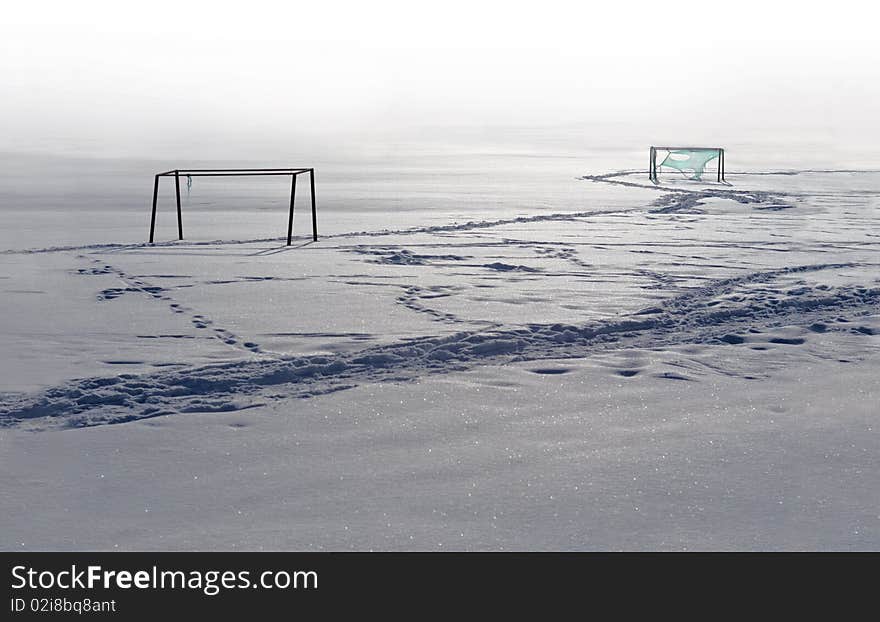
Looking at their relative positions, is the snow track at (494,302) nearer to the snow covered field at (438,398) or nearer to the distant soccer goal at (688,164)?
the snow covered field at (438,398)

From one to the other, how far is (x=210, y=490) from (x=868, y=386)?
13.8 feet

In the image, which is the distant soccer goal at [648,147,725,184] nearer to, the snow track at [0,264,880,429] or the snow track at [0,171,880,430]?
the snow track at [0,171,880,430]

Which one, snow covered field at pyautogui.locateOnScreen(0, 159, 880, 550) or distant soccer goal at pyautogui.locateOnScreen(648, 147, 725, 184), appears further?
distant soccer goal at pyautogui.locateOnScreen(648, 147, 725, 184)

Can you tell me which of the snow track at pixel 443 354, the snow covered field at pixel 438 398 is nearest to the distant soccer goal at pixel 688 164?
the snow covered field at pixel 438 398

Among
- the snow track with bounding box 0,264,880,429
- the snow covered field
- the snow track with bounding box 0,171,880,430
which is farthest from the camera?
the snow track with bounding box 0,171,880,430

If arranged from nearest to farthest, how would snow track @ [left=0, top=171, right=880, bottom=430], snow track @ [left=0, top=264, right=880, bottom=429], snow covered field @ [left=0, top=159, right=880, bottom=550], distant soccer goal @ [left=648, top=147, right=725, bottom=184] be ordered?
snow covered field @ [left=0, top=159, right=880, bottom=550]
snow track @ [left=0, top=264, right=880, bottom=429]
snow track @ [left=0, top=171, right=880, bottom=430]
distant soccer goal @ [left=648, top=147, right=725, bottom=184]

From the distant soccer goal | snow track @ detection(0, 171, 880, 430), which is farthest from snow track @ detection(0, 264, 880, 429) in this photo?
the distant soccer goal

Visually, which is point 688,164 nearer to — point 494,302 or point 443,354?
point 494,302

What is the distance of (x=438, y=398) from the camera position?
239 inches

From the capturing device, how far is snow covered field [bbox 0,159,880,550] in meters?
4.15

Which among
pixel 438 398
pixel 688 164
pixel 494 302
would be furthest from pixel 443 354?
pixel 688 164

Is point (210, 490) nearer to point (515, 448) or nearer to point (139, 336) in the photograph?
point (515, 448)
